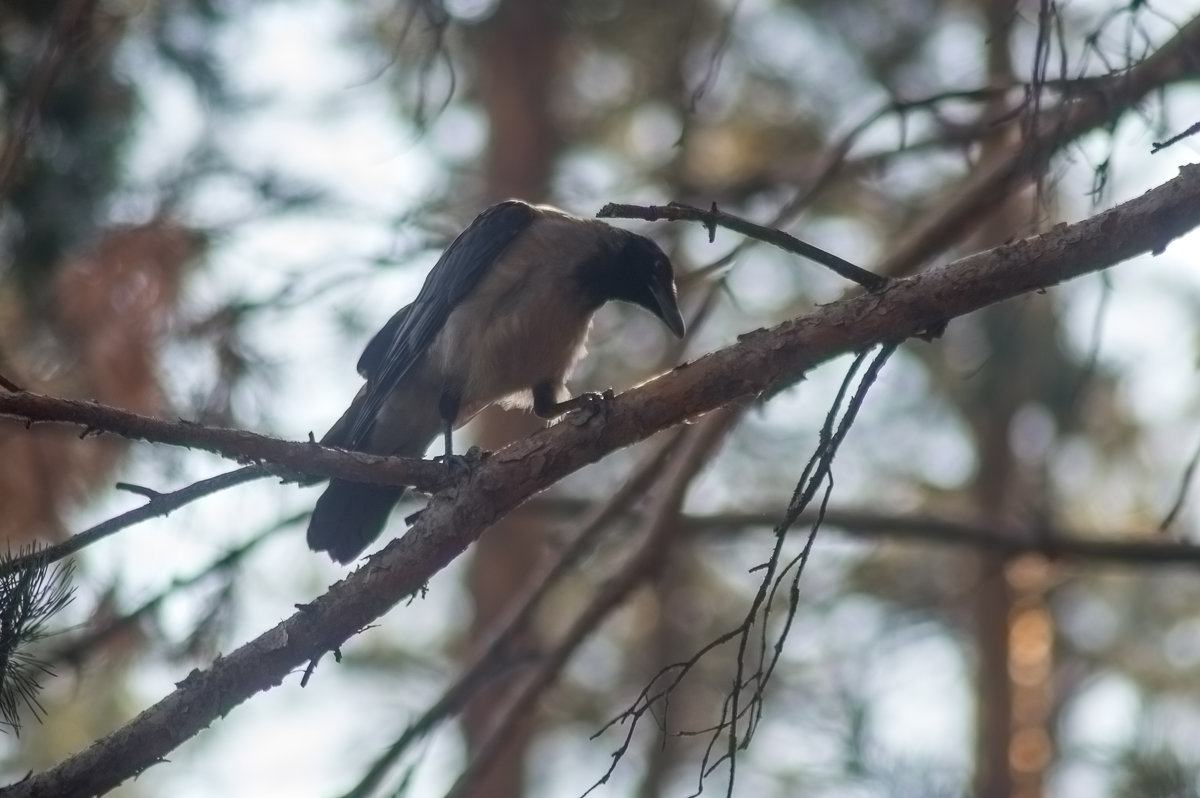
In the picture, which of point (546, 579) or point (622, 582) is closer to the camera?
point (546, 579)

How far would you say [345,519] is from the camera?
4797mm

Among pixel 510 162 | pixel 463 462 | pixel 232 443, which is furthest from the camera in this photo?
pixel 510 162

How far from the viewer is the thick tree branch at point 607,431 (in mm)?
3135

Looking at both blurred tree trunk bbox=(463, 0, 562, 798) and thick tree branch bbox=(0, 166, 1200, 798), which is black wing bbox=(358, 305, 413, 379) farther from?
blurred tree trunk bbox=(463, 0, 562, 798)

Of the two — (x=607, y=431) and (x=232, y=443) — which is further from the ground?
(x=607, y=431)

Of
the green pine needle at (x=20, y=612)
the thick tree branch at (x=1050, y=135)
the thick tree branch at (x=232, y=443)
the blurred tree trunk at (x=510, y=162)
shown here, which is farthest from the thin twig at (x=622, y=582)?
the blurred tree trunk at (x=510, y=162)

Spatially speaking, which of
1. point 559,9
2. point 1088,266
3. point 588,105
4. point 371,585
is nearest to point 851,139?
point 1088,266

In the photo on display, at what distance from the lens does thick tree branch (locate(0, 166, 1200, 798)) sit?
3135mm

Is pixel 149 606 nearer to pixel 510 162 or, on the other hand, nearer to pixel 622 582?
pixel 622 582

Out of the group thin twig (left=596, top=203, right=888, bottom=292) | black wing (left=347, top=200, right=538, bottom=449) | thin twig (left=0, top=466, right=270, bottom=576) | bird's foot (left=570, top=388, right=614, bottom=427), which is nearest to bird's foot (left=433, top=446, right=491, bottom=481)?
bird's foot (left=570, top=388, right=614, bottom=427)

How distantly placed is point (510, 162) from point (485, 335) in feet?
17.3

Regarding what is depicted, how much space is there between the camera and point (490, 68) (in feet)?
34.4

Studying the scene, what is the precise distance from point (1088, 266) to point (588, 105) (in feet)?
26.6

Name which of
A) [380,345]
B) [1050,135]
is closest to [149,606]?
[380,345]
